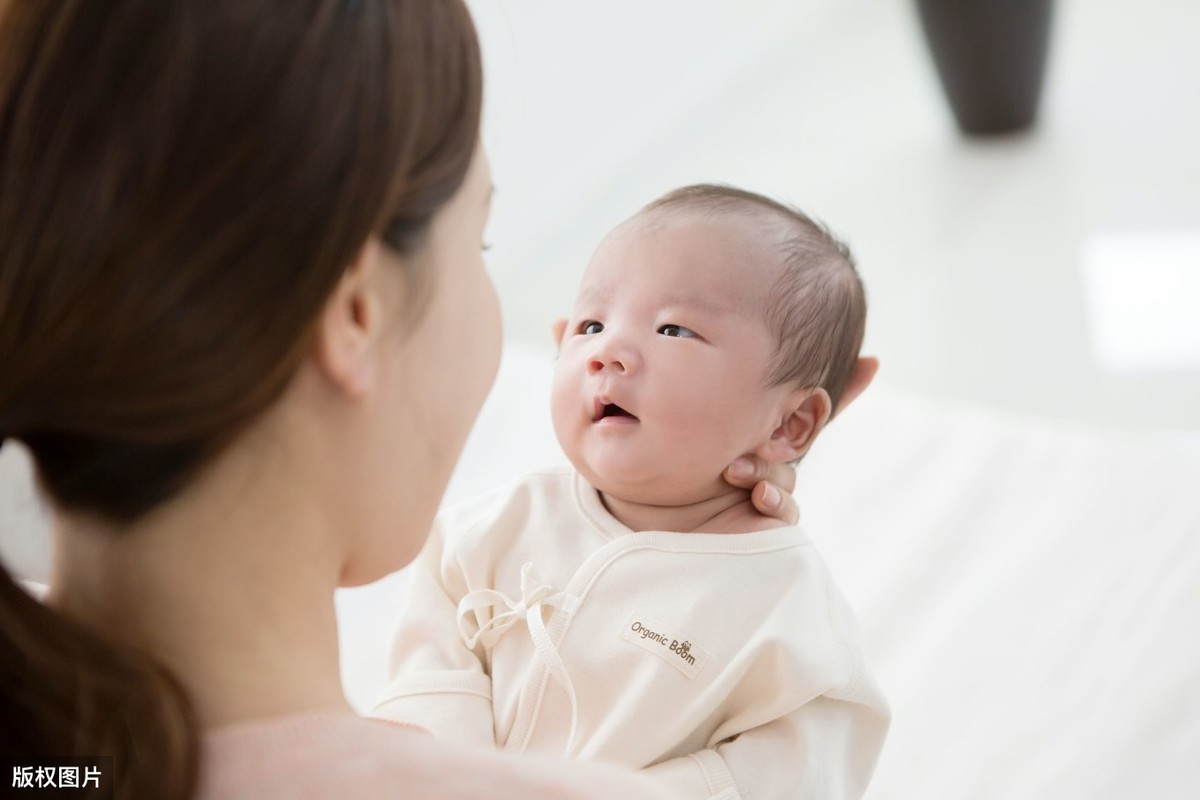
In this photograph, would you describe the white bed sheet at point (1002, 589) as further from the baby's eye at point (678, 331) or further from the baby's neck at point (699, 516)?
the baby's eye at point (678, 331)

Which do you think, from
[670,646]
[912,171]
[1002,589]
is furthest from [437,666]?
[912,171]

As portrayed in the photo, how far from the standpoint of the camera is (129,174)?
0.68 metres

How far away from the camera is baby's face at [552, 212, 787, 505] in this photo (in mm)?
1237

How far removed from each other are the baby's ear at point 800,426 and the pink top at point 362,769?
1.95ft

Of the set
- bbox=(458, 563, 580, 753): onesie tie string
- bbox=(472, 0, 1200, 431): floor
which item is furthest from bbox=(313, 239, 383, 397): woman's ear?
bbox=(472, 0, 1200, 431): floor

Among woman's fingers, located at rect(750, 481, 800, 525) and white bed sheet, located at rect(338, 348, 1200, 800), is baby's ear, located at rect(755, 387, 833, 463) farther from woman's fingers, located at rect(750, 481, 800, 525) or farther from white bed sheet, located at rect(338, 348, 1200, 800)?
white bed sheet, located at rect(338, 348, 1200, 800)

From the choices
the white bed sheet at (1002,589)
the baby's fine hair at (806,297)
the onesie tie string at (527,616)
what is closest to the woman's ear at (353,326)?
the onesie tie string at (527,616)

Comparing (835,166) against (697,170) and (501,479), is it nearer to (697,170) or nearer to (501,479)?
(697,170)

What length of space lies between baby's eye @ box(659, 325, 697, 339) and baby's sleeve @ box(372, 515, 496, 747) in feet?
0.99

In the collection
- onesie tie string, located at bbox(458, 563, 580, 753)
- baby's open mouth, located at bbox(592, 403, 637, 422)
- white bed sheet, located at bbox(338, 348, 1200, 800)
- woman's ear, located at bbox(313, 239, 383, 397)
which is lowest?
white bed sheet, located at bbox(338, 348, 1200, 800)

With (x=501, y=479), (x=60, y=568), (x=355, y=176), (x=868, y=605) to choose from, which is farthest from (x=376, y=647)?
(x=355, y=176)

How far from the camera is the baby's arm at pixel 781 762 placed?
116 cm

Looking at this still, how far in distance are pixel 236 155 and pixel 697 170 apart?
9.15 feet

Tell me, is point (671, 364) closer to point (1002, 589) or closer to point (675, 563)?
point (675, 563)
